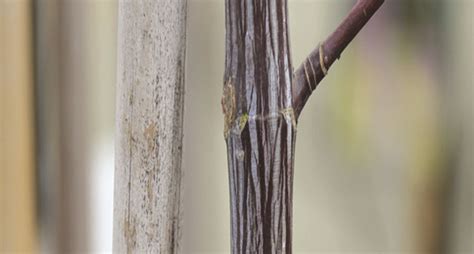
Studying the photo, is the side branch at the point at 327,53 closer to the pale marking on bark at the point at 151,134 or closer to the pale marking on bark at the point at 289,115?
the pale marking on bark at the point at 289,115

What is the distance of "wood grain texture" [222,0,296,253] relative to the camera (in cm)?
61

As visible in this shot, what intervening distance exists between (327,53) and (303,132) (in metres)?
0.13

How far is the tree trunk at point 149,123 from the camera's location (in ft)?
2.23

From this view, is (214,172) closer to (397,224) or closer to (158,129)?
(158,129)

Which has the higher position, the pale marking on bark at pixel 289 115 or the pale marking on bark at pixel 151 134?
the pale marking on bark at pixel 289 115

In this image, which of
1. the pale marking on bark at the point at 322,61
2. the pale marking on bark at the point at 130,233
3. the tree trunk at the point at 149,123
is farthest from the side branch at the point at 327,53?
the pale marking on bark at the point at 130,233

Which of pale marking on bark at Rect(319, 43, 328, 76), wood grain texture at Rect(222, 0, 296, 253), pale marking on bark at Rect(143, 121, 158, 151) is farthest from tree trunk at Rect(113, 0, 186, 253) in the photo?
pale marking on bark at Rect(319, 43, 328, 76)

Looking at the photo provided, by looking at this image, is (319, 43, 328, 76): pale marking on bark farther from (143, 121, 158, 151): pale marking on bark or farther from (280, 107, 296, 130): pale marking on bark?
(143, 121, 158, 151): pale marking on bark

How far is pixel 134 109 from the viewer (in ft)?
2.27

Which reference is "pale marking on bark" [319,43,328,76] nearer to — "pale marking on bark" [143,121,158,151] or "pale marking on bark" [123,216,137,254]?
"pale marking on bark" [143,121,158,151]

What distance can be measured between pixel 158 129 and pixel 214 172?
0.12 m

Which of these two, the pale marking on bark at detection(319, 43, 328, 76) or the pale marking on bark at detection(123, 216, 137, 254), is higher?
the pale marking on bark at detection(319, 43, 328, 76)

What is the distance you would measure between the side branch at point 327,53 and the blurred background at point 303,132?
0.03 metres

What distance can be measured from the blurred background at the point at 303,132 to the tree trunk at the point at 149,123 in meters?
0.04
